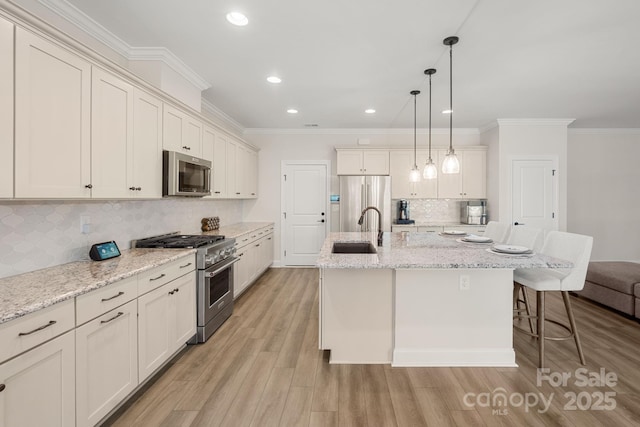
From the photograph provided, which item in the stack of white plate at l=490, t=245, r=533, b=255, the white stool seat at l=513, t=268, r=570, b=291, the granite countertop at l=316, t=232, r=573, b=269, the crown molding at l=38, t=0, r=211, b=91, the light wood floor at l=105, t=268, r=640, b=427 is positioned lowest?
the light wood floor at l=105, t=268, r=640, b=427

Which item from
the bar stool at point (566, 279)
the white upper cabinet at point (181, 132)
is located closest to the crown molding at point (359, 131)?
the white upper cabinet at point (181, 132)

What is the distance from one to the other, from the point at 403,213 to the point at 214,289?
3.74 meters

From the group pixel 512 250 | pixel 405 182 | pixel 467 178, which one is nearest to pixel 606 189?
pixel 467 178

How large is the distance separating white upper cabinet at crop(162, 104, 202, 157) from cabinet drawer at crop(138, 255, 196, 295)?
108 cm

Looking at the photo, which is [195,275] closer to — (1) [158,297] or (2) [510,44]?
(1) [158,297]

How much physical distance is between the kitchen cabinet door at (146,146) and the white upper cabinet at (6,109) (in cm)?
85

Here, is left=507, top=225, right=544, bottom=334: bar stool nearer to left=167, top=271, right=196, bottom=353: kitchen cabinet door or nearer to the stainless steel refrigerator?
the stainless steel refrigerator

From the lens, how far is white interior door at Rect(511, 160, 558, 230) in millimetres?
5164

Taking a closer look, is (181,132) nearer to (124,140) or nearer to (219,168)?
(124,140)

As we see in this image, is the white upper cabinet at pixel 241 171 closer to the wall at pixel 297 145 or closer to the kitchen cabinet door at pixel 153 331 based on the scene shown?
the wall at pixel 297 145

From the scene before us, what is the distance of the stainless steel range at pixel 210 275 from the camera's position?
111 inches

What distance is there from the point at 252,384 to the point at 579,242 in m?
2.86

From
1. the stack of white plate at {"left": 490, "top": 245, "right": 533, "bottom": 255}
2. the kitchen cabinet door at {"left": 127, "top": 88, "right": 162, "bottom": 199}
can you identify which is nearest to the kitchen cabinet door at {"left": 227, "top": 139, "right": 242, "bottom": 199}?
the kitchen cabinet door at {"left": 127, "top": 88, "right": 162, "bottom": 199}

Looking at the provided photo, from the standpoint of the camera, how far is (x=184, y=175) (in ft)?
9.71
